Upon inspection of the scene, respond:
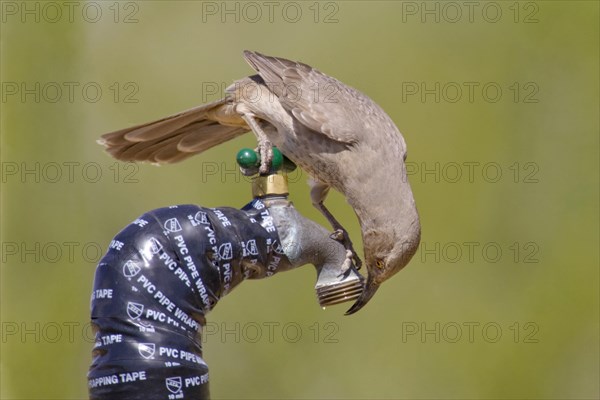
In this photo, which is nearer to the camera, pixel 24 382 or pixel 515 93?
pixel 24 382

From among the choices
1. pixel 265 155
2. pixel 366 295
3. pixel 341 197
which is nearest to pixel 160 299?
pixel 265 155

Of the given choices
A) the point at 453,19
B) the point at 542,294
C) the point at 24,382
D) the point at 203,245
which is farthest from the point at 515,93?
the point at 203,245

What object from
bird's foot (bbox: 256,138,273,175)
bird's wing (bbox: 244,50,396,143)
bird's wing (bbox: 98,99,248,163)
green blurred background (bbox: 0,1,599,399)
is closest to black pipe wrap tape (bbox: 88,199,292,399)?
bird's foot (bbox: 256,138,273,175)

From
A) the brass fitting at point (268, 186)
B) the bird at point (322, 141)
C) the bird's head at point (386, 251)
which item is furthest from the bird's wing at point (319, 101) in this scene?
the brass fitting at point (268, 186)

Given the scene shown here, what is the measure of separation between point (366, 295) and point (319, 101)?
2.76 ft

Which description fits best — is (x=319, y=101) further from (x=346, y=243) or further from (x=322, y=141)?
(x=346, y=243)

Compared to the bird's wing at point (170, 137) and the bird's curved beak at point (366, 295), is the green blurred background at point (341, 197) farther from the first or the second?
the bird's curved beak at point (366, 295)

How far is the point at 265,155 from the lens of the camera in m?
3.18

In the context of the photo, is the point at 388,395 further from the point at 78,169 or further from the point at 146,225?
the point at 146,225

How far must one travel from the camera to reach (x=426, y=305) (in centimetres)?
541

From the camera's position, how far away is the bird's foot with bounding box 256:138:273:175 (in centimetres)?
294

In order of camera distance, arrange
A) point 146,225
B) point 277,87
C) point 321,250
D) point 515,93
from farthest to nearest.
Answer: point 515,93 < point 277,87 < point 321,250 < point 146,225

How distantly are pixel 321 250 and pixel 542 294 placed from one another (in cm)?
288

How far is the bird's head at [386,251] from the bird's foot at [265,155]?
45cm
